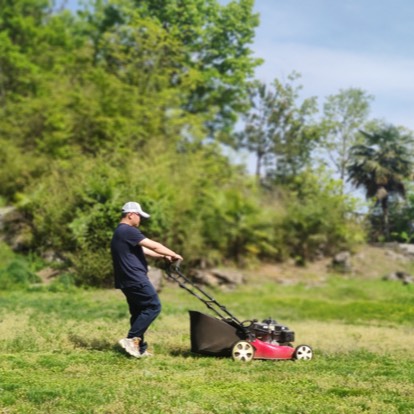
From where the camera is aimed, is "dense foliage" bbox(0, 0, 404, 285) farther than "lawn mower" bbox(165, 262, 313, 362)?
Yes

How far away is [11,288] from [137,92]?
40.8ft

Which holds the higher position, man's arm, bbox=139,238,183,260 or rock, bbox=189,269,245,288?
man's arm, bbox=139,238,183,260

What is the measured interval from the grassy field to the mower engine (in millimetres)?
438

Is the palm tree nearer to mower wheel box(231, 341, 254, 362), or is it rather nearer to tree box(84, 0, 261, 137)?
tree box(84, 0, 261, 137)

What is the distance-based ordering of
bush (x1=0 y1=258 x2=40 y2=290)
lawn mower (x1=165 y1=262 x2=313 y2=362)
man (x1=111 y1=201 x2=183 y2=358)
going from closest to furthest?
man (x1=111 y1=201 x2=183 y2=358)
lawn mower (x1=165 y1=262 x2=313 y2=362)
bush (x1=0 y1=258 x2=40 y2=290)

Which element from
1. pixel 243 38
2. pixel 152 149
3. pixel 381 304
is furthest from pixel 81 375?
pixel 243 38

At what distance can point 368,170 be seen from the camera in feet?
103

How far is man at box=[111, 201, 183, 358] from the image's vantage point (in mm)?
8570

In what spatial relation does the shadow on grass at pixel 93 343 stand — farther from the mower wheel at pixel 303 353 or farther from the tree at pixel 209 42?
the tree at pixel 209 42

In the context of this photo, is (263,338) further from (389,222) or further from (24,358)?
(389,222)

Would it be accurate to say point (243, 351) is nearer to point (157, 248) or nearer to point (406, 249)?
point (157, 248)

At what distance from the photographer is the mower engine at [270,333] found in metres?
9.04

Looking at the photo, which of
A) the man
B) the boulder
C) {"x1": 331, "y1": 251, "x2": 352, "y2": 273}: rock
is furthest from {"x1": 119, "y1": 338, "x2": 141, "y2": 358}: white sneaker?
{"x1": 331, "y1": 251, "x2": 352, "y2": 273}: rock

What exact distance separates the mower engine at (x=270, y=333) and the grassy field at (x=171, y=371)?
17.2 inches
